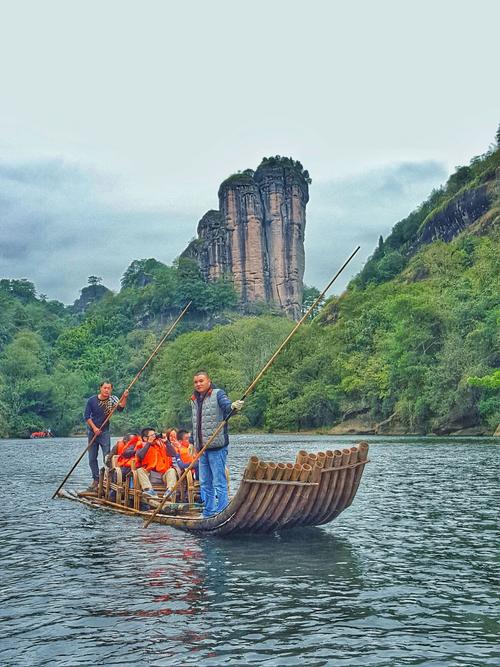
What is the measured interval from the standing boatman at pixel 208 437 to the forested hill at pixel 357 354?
168 feet

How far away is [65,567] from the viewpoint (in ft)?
44.4

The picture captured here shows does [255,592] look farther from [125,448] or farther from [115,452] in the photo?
[115,452]

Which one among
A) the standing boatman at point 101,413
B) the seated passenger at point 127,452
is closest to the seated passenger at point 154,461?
the seated passenger at point 127,452

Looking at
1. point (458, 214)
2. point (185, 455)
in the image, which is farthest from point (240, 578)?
point (458, 214)

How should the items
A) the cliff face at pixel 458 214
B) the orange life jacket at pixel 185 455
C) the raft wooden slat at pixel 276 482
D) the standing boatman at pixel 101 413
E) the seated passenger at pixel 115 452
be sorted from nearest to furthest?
1. the raft wooden slat at pixel 276 482
2. the orange life jacket at pixel 185 455
3. the seated passenger at pixel 115 452
4. the standing boatman at pixel 101 413
5. the cliff face at pixel 458 214

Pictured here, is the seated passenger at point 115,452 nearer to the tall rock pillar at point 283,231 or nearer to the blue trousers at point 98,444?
the blue trousers at point 98,444

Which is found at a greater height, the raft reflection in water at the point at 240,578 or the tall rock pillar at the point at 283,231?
the tall rock pillar at the point at 283,231

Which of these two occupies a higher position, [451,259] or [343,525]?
[451,259]

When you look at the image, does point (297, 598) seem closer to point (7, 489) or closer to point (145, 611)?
point (145, 611)

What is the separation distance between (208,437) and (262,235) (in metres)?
169

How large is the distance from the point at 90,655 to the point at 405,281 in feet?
366

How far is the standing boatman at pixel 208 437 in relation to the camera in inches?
631

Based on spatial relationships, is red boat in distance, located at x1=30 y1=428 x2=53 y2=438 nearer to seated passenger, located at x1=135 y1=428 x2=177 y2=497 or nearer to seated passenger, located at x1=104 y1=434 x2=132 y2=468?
seated passenger, located at x1=104 y1=434 x2=132 y2=468

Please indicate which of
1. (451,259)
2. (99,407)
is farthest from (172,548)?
(451,259)
